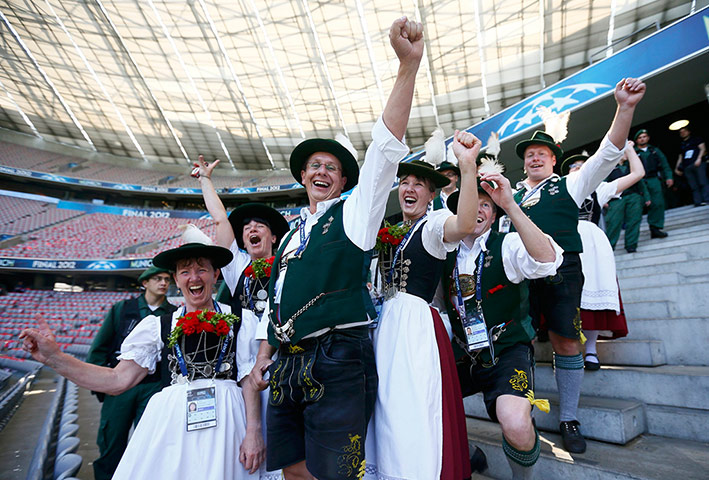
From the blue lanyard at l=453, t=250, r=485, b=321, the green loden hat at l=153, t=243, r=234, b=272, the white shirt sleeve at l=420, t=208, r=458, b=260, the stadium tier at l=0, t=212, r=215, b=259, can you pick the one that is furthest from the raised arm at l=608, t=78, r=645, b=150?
the stadium tier at l=0, t=212, r=215, b=259

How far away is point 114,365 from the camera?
3363mm

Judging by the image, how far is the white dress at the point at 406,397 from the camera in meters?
1.56

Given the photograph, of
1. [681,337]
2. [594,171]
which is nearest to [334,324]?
[594,171]

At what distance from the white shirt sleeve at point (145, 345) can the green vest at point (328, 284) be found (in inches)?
31.0

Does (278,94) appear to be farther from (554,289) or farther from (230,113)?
(554,289)

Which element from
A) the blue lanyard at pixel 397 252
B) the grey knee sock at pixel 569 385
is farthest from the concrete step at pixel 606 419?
the blue lanyard at pixel 397 252

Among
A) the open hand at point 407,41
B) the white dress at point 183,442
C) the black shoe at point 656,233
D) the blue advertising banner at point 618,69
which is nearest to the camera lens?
the open hand at point 407,41

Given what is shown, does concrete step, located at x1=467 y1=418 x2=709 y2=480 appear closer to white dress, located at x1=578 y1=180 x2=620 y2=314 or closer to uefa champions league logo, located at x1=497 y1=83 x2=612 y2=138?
white dress, located at x1=578 y1=180 x2=620 y2=314

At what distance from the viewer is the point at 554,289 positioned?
2.55 meters

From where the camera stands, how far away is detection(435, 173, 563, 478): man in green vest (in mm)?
1845

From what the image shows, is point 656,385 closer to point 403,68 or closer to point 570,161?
point 570,161

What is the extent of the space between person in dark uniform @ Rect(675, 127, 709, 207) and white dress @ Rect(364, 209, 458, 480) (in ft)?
23.6

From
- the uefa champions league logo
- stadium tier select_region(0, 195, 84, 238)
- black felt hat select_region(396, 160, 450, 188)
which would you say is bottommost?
black felt hat select_region(396, 160, 450, 188)

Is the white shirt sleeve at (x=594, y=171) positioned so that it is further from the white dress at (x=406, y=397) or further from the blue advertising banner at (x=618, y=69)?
the blue advertising banner at (x=618, y=69)
